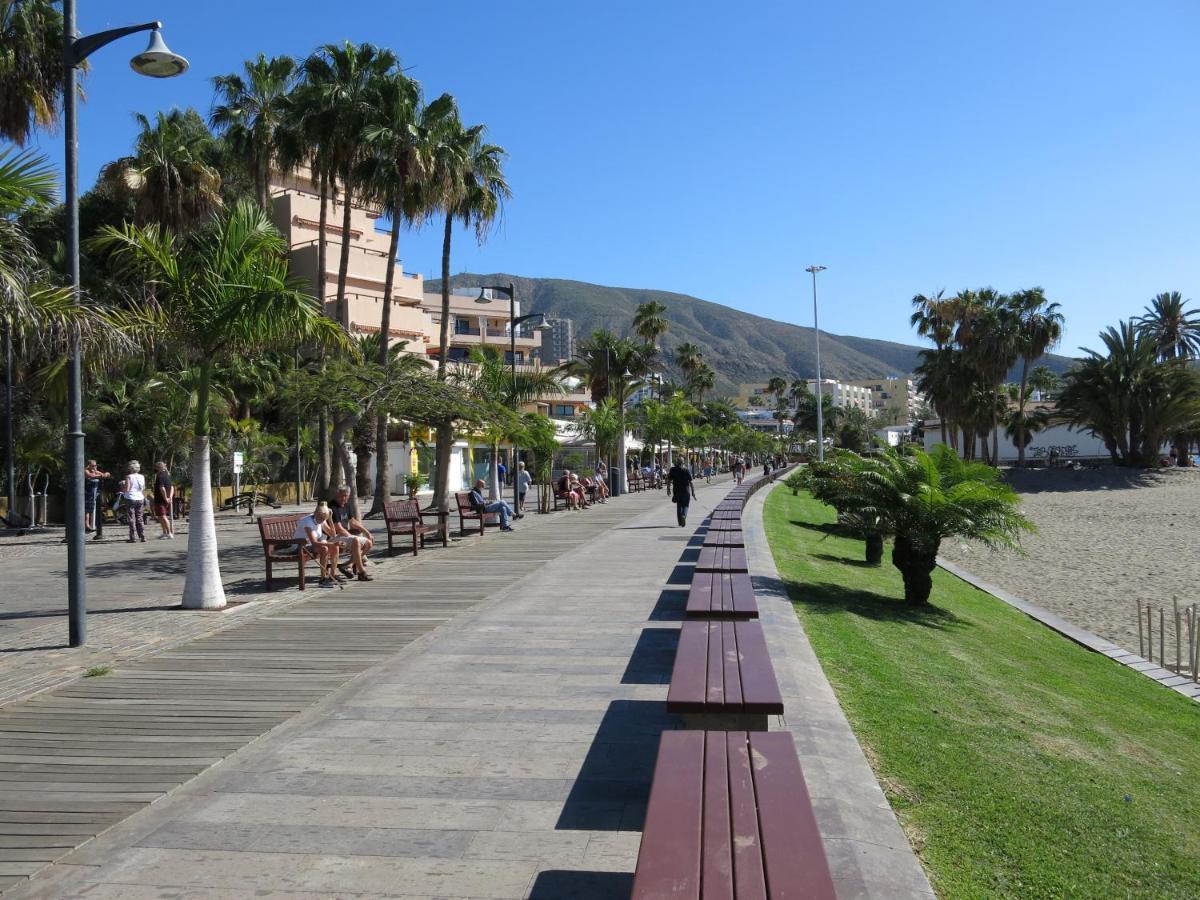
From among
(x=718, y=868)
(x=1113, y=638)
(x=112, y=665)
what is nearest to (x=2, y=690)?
(x=112, y=665)

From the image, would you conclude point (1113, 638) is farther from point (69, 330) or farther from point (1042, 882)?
point (69, 330)

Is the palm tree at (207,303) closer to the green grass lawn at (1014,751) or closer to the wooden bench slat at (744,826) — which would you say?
the green grass lawn at (1014,751)

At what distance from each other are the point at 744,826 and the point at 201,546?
8540mm

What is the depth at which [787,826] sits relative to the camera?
126 inches

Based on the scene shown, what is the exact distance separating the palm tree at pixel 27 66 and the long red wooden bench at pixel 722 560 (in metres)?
17.9

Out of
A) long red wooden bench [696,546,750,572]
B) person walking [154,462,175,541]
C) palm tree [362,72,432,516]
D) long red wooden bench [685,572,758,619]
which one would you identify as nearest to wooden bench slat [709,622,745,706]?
long red wooden bench [685,572,758,619]

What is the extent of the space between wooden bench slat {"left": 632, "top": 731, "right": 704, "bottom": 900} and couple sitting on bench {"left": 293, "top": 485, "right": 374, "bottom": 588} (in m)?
8.72

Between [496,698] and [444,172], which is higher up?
[444,172]

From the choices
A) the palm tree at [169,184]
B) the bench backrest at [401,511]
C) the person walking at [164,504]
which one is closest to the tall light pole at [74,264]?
the bench backrest at [401,511]

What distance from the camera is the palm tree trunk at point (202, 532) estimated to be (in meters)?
10.1

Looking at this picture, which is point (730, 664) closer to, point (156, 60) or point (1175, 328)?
point (156, 60)

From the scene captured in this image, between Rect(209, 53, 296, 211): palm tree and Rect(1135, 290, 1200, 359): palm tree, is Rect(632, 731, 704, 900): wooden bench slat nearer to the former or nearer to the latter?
Rect(209, 53, 296, 211): palm tree

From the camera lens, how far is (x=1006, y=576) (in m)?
22.1

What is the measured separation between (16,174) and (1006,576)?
69.6 feet
